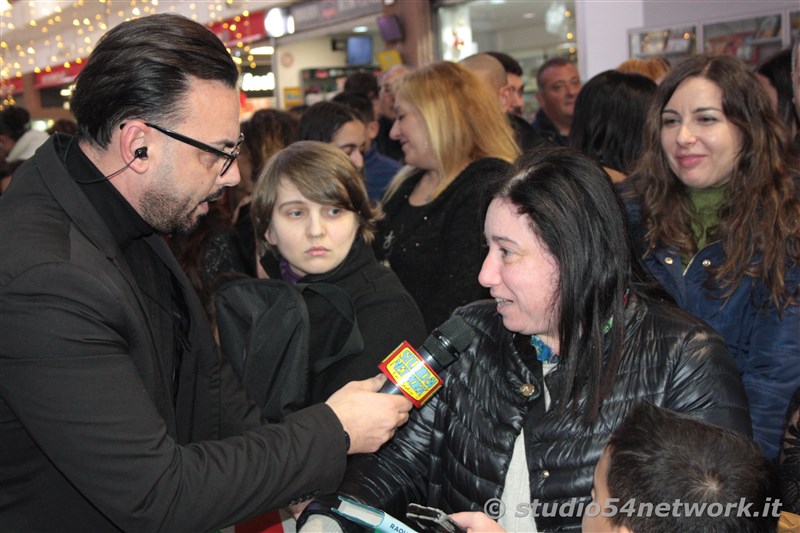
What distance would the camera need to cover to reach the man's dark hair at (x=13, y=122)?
336 inches

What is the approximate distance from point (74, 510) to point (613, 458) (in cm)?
106

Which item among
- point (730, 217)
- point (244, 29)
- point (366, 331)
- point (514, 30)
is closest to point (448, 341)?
Answer: point (366, 331)

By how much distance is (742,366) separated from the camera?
2.45 m

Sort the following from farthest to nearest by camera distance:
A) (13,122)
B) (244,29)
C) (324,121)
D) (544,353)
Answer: (244,29), (13,122), (324,121), (544,353)

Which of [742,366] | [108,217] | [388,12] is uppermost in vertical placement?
[388,12]

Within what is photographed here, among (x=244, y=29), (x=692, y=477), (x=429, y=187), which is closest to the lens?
(x=692, y=477)

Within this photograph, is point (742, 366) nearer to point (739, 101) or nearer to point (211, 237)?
point (739, 101)

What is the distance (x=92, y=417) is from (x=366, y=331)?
1054mm

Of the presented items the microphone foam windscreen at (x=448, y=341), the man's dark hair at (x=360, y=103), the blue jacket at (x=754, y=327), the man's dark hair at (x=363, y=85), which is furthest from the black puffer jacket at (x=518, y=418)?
the man's dark hair at (x=363, y=85)

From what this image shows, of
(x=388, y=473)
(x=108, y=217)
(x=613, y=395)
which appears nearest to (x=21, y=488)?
(x=108, y=217)

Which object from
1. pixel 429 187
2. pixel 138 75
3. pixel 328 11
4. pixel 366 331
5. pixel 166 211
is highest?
pixel 328 11

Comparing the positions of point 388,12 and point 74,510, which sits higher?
point 388,12

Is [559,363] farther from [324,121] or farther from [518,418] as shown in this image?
[324,121]

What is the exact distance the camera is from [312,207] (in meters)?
2.62
